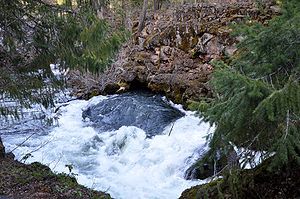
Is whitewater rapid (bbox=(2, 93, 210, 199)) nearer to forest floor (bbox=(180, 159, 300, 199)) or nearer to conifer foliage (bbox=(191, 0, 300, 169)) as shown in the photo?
forest floor (bbox=(180, 159, 300, 199))

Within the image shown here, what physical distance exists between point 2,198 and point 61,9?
13.5ft

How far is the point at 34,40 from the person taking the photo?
217 inches

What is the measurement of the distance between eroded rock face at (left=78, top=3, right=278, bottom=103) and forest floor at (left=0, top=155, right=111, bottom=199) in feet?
24.9

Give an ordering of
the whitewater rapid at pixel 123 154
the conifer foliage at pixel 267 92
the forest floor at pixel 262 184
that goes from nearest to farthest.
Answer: the conifer foliage at pixel 267 92 < the forest floor at pixel 262 184 < the whitewater rapid at pixel 123 154

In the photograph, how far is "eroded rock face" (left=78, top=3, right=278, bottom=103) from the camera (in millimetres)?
11695

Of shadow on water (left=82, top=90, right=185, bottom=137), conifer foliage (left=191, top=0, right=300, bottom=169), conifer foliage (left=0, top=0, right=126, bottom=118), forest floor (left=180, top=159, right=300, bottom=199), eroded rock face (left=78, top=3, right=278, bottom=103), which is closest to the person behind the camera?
conifer foliage (left=191, top=0, right=300, bottom=169)

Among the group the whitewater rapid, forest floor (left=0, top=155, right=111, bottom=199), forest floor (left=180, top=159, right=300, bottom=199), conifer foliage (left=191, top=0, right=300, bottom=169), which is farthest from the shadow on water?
conifer foliage (left=191, top=0, right=300, bottom=169)

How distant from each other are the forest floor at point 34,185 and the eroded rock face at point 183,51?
7595mm

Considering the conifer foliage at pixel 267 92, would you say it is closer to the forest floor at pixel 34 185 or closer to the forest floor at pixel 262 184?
the forest floor at pixel 262 184

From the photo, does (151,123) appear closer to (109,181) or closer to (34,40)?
(109,181)

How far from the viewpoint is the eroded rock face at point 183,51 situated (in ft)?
38.4

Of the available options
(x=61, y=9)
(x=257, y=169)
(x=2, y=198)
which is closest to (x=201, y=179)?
(x=257, y=169)

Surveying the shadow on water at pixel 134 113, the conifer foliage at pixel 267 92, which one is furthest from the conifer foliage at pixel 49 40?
the shadow on water at pixel 134 113

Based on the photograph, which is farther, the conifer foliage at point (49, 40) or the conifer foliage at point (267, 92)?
the conifer foliage at point (49, 40)
